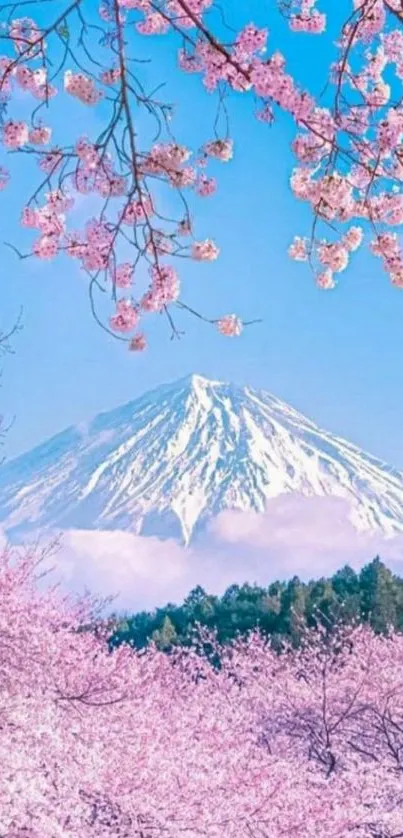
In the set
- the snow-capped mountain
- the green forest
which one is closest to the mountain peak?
the snow-capped mountain

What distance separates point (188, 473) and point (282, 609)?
4062 inches

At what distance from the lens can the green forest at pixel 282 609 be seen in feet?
84.8

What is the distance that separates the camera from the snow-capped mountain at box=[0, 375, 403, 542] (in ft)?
405

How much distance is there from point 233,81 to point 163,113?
0.91 feet

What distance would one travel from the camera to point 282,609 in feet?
89.1

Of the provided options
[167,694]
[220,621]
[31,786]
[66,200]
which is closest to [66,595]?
[167,694]

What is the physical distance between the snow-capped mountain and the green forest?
84.3 meters

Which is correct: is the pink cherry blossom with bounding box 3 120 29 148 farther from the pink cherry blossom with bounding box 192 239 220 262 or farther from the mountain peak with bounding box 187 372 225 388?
the mountain peak with bounding box 187 372 225 388

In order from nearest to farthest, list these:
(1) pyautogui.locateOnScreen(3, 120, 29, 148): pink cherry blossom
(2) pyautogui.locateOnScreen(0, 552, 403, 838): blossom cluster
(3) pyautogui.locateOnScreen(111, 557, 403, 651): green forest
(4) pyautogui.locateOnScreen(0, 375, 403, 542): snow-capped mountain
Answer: (1) pyautogui.locateOnScreen(3, 120, 29, 148): pink cherry blossom, (2) pyautogui.locateOnScreen(0, 552, 403, 838): blossom cluster, (3) pyautogui.locateOnScreen(111, 557, 403, 651): green forest, (4) pyautogui.locateOnScreen(0, 375, 403, 542): snow-capped mountain

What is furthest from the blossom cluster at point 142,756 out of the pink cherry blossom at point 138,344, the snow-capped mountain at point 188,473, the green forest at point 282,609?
the snow-capped mountain at point 188,473

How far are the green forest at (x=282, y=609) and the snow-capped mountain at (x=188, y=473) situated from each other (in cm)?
8432

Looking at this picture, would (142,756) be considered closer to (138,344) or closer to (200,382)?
(138,344)

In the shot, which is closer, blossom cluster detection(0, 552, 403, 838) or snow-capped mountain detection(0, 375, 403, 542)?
blossom cluster detection(0, 552, 403, 838)

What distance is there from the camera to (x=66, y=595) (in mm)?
14328
